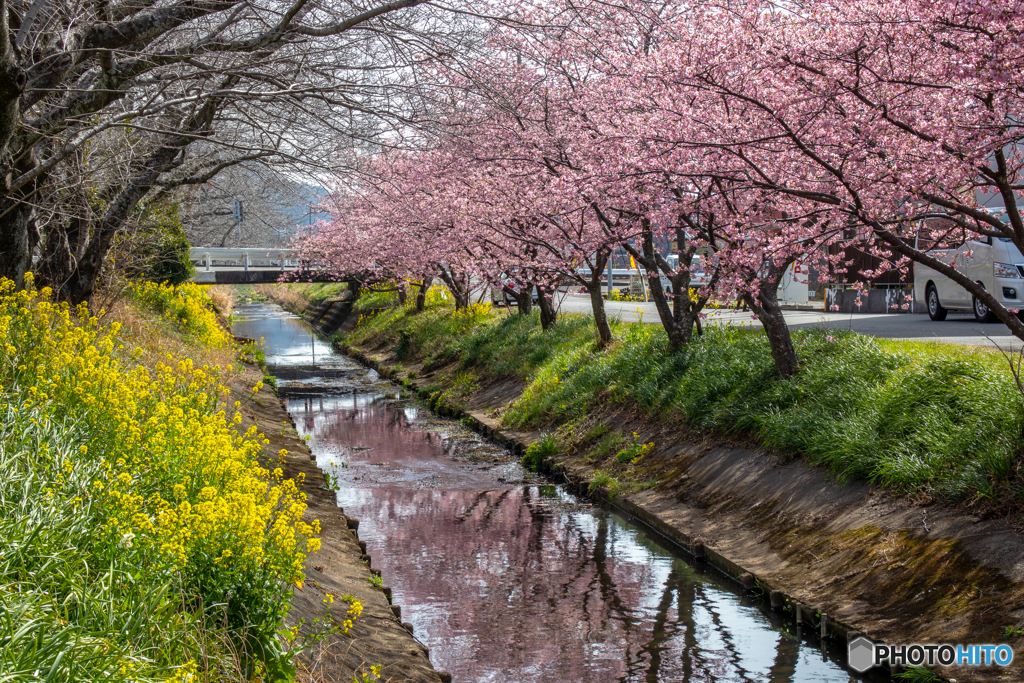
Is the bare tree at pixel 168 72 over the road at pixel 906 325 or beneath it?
over

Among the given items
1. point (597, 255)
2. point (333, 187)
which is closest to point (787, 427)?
point (333, 187)

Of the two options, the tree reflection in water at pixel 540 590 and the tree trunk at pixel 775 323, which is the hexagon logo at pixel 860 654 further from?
the tree trunk at pixel 775 323

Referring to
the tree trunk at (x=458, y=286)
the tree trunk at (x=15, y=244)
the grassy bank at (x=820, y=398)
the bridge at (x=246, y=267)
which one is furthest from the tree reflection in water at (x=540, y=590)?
the bridge at (x=246, y=267)

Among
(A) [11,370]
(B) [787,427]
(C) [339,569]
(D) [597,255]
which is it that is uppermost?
(D) [597,255]

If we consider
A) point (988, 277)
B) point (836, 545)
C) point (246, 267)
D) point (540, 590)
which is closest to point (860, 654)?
point (836, 545)

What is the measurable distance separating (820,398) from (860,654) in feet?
12.1

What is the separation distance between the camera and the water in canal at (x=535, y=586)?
6680 mm

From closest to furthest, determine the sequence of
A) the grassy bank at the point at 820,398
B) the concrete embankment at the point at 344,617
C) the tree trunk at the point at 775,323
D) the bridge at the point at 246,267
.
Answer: the concrete embankment at the point at 344,617 < the grassy bank at the point at 820,398 < the tree trunk at the point at 775,323 < the bridge at the point at 246,267

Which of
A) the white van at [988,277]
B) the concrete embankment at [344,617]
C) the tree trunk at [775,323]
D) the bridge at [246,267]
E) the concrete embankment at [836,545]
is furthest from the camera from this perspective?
the bridge at [246,267]

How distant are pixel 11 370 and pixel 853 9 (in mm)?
7279

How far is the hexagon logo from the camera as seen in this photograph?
20.5 feet

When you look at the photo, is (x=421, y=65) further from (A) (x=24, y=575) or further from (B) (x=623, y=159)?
(A) (x=24, y=575)

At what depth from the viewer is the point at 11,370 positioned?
7137 millimetres

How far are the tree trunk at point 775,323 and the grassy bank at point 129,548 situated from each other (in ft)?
21.5
